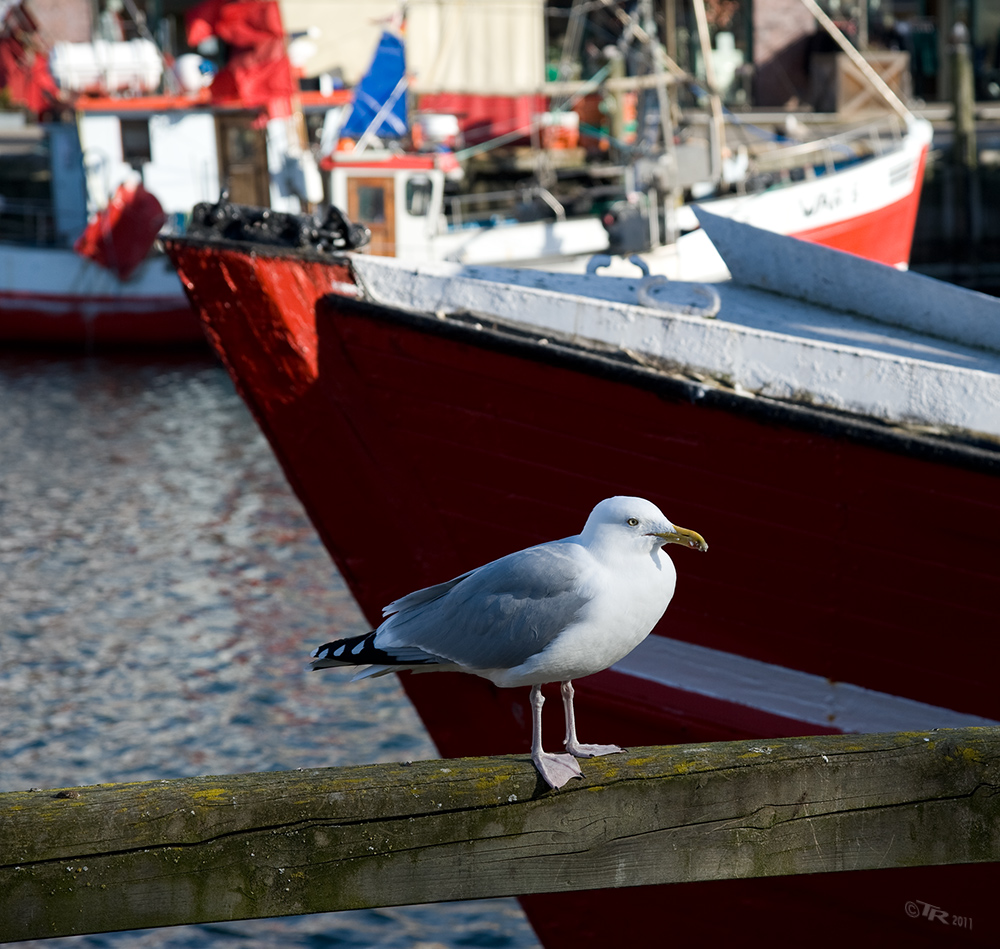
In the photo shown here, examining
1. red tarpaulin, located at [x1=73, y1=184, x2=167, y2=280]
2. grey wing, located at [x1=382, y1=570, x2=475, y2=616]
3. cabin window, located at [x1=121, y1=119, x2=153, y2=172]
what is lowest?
grey wing, located at [x1=382, y1=570, x2=475, y2=616]

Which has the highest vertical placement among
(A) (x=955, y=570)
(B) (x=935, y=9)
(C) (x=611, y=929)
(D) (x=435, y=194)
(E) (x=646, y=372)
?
(B) (x=935, y=9)

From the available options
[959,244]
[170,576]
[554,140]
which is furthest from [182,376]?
[959,244]

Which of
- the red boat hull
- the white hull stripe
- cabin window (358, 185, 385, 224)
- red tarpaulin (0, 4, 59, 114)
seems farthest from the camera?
red tarpaulin (0, 4, 59, 114)

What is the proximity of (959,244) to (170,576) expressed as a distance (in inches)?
621

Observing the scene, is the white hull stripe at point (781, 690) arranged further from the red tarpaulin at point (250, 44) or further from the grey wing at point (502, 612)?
the red tarpaulin at point (250, 44)

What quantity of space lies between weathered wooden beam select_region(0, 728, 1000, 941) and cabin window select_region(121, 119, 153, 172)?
838 inches

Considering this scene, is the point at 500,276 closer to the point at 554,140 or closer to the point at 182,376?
the point at 182,376

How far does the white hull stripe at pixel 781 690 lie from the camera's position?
4.67 metres

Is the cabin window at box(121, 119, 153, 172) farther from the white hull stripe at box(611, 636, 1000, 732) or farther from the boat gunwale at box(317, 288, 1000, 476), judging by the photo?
Answer: the white hull stripe at box(611, 636, 1000, 732)

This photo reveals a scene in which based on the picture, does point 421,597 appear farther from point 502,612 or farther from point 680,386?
point 680,386

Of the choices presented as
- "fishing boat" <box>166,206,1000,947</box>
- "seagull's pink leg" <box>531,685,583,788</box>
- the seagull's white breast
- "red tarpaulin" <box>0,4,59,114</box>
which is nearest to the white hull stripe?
"fishing boat" <box>166,206,1000,947</box>

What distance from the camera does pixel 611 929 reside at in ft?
17.6

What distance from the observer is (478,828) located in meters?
2.38

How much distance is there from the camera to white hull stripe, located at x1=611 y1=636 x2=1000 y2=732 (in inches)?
184
